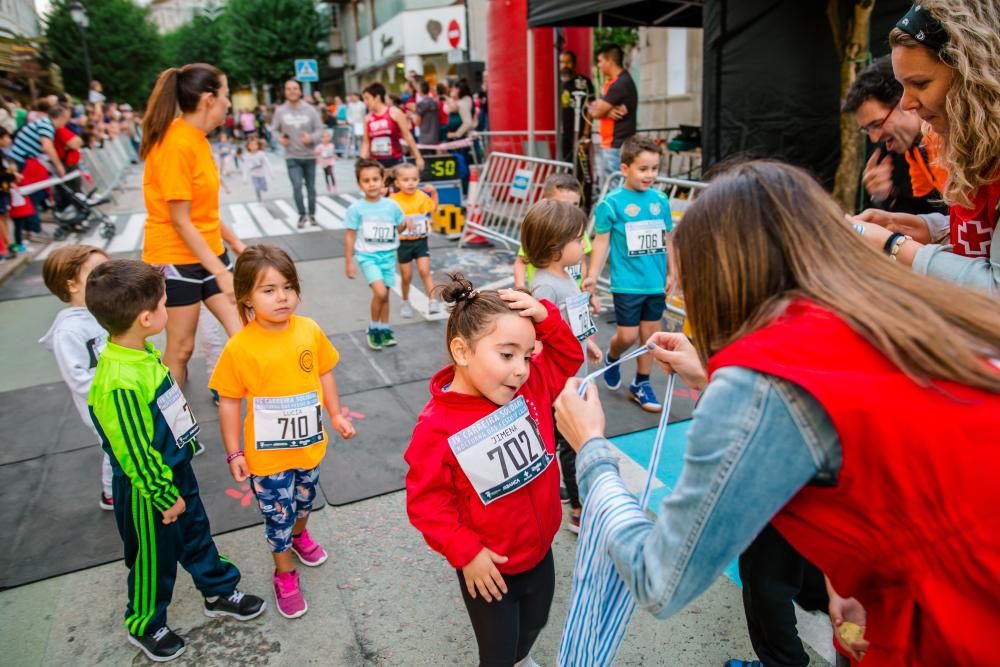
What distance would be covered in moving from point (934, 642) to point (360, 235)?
527cm

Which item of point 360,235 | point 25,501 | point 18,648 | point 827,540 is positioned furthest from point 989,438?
point 360,235

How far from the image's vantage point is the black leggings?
6.90 ft

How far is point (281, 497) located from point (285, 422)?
0.32m

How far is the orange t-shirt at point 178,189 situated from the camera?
3.80 m

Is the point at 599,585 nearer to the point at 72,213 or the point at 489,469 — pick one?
the point at 489,469

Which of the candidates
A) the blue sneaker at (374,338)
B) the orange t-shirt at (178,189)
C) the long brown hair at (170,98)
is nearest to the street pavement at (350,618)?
the orange t-shirt at (178,189)

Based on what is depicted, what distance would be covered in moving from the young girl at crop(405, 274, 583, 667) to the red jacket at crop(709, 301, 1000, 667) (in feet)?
3.33

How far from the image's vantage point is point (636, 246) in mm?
4492

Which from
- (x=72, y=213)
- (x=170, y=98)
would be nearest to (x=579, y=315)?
(x=170, y=98)

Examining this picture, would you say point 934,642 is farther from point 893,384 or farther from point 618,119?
point 618,119

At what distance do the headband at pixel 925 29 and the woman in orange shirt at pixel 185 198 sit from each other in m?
3.34

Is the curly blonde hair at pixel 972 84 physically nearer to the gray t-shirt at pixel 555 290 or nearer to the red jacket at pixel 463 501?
the red jacket at pixel 463 501

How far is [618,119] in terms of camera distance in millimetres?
8180

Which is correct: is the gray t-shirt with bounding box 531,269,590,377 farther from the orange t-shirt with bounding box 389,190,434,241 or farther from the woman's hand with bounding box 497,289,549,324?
the orange t-shirt with bounding box 389,190,434,241
